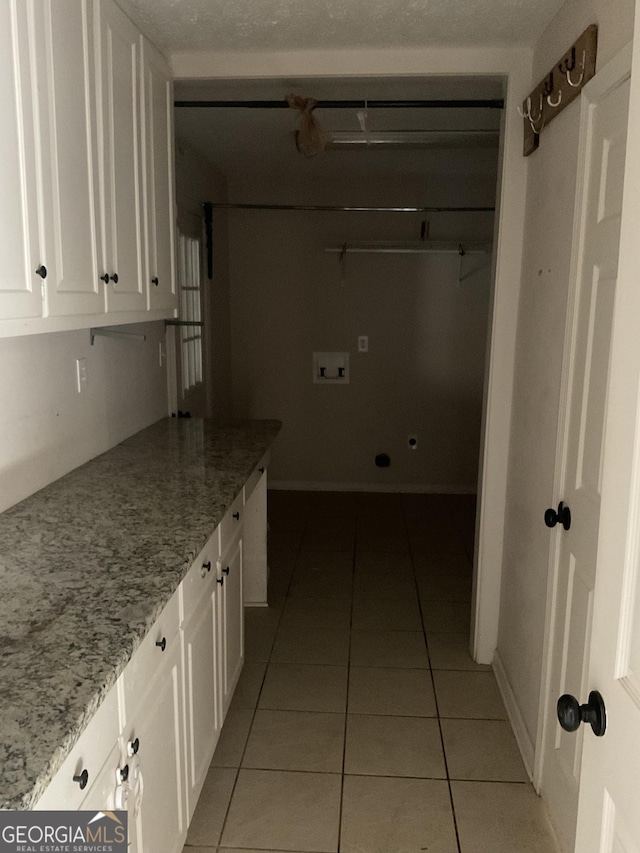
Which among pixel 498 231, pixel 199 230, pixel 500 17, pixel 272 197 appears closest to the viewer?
pixel 500 17

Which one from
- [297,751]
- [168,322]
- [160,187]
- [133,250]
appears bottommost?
[297,751]

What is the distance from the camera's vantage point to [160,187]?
2.54 m

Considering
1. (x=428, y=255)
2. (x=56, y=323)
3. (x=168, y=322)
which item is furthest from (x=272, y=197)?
(x=56, y=323)

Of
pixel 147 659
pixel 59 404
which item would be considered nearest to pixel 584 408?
pixel 147 659

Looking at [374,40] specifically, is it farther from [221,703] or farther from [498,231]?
[221,703]

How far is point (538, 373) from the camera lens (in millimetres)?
2268

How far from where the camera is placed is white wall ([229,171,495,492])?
5121mm

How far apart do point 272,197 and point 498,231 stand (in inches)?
114

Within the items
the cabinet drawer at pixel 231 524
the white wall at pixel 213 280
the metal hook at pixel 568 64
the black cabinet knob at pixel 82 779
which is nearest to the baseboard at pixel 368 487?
the white wall at pixel 213 280

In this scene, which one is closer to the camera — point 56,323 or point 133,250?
point 56,323

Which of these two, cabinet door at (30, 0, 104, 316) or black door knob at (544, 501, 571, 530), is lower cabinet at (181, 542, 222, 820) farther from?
black door knob at (544, 501, 571, 530)

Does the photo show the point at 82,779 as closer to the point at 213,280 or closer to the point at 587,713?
the point at 587,713

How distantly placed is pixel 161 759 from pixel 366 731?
1082mm

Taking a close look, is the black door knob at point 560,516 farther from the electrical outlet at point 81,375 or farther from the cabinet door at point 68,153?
the electrical outlet at point 81,375
